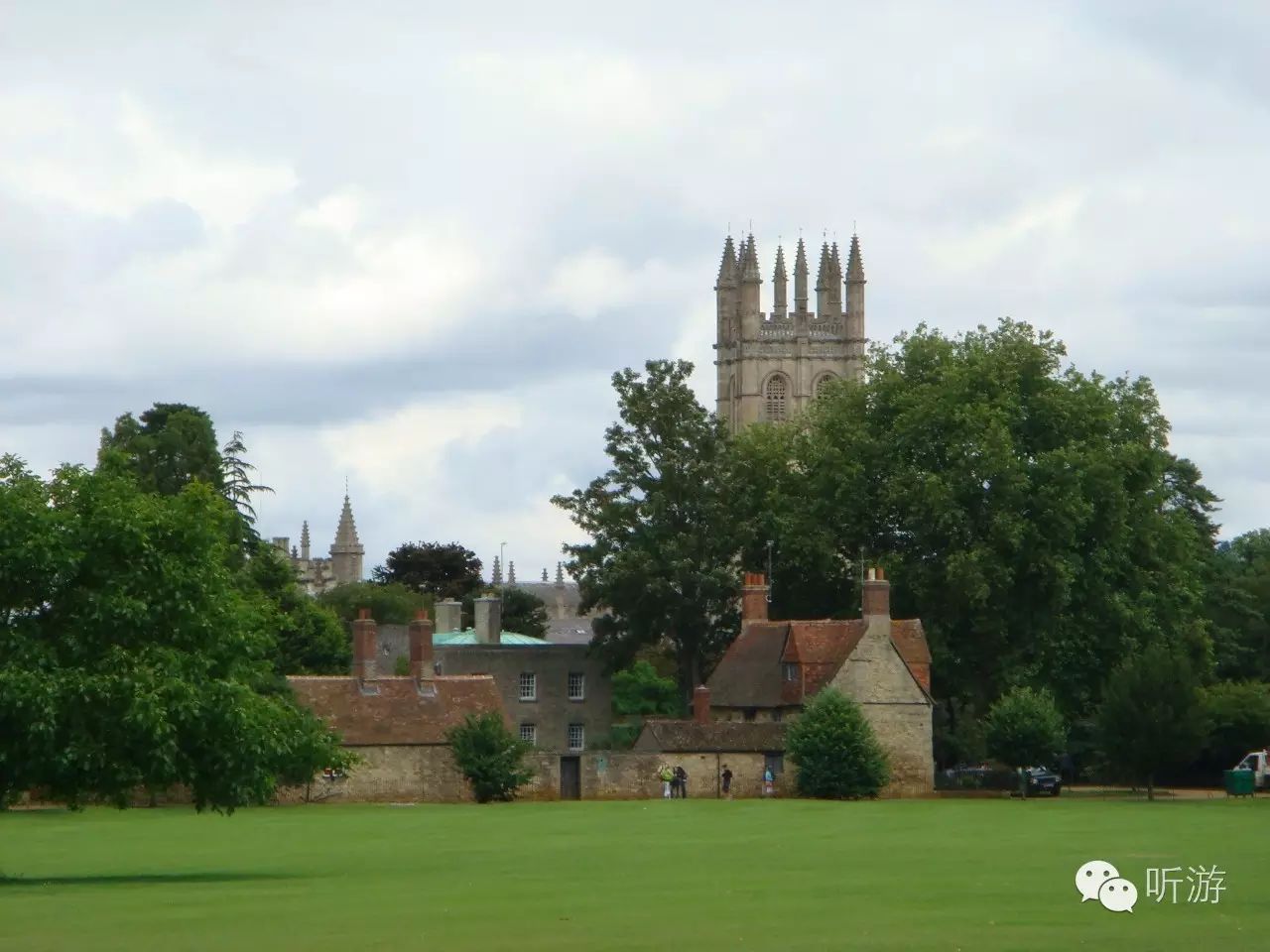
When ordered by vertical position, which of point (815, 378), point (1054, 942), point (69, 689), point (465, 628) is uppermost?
point (815, 378)

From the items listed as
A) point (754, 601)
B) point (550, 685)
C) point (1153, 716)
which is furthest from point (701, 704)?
point (550, 685)

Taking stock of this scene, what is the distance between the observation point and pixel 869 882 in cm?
3025

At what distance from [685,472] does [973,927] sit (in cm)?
5628

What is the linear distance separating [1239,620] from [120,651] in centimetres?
6629

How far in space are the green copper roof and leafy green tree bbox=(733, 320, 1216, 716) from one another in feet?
51.5

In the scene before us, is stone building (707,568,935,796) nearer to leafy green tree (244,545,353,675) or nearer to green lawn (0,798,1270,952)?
green lawn (0,798,1270,952)

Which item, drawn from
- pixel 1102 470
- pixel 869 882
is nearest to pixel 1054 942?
pixel 869 882

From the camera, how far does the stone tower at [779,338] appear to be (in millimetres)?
169875

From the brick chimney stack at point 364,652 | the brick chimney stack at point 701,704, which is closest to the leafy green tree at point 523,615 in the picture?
the brick chimney stack at point 364,652

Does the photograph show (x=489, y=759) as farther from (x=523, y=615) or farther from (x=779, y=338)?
(x=779, y=338)

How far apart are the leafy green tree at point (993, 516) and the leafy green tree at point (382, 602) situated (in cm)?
3237

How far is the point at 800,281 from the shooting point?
174 m

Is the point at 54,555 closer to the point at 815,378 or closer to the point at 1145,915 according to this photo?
the point at 1145,915

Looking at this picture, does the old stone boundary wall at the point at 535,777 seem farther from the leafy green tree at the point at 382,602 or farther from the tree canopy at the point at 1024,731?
the leafy green tree at the point at 382,602
